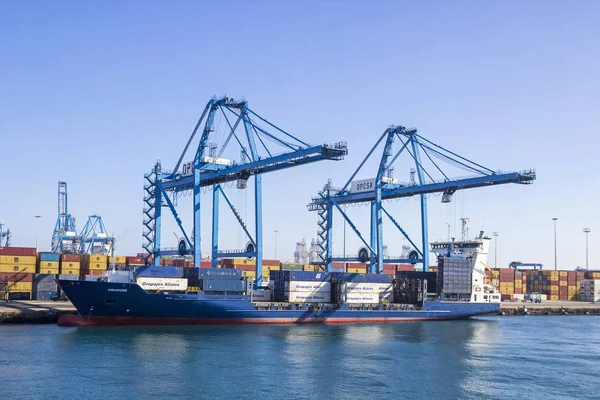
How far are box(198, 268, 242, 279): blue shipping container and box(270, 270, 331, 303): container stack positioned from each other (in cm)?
499

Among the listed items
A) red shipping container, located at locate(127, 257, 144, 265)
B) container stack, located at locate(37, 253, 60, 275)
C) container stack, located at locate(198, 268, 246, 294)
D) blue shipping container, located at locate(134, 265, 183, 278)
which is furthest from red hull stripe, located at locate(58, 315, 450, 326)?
red shipping container, located at locate(127, 257, 144, 265)

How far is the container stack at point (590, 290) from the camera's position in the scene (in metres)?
104

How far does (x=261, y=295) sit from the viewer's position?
55.9 meters

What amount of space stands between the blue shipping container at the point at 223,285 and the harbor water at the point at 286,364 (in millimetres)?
3296

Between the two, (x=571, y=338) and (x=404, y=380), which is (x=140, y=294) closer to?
(x=404, y=380)

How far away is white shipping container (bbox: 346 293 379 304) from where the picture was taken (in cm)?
5803

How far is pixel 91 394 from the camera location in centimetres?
2620

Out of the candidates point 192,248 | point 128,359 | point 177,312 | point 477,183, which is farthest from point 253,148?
point 128,359

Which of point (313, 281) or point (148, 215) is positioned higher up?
point (148, 215)

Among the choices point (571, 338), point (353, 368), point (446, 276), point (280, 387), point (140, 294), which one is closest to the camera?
point (280, 387)

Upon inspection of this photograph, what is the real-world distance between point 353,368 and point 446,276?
30.8 m

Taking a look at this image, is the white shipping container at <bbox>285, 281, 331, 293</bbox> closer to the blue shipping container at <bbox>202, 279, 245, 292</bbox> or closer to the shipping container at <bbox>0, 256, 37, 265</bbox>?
the blue shipping container at <bbox>202, 279, 245, 292</bbox>

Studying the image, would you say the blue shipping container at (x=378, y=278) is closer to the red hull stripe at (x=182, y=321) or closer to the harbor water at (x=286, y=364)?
the red hull stripe at (x=182, y=321)

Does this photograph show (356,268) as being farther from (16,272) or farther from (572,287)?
(16,272)
